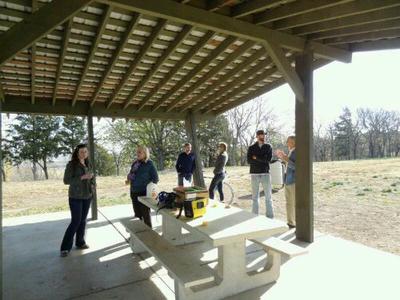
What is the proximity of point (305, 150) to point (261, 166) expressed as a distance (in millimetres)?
1146

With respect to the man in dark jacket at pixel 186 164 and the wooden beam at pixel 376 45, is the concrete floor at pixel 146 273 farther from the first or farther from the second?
the wooden beam at pixel 376 45

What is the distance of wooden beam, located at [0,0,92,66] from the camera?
2568 millimetres

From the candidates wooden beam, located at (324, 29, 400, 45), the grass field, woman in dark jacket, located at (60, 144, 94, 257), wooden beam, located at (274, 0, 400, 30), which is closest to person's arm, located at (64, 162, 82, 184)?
woman in dark jacket, located at (60, 144, 94, 257)

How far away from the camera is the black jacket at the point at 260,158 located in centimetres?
539

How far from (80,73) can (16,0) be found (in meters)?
2.19

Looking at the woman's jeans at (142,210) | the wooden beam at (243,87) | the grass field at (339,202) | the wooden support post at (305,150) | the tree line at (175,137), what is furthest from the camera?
the tree line at (175,137)

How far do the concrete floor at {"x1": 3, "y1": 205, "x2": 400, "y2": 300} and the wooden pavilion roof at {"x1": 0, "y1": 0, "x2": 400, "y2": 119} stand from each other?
7.29 feet

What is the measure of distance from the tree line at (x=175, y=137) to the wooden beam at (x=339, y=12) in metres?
15.3

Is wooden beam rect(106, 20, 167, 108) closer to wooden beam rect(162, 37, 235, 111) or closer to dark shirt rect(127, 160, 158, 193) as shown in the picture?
wooden beam rect(162, 37, 235, 111)

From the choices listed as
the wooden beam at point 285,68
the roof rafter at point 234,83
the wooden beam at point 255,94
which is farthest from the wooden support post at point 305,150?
the wooden beam at point 255,94

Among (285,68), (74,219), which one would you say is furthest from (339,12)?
(74,219)

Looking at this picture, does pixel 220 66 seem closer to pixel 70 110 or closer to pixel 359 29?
pixel 359 29

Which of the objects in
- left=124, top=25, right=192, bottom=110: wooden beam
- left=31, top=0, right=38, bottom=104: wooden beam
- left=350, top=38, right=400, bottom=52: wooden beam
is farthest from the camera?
left=350, top=38, right=400, bottom=52: wooden beam

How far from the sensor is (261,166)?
5.45 meters
